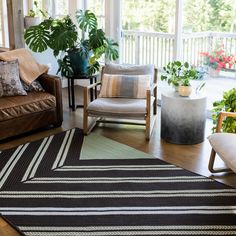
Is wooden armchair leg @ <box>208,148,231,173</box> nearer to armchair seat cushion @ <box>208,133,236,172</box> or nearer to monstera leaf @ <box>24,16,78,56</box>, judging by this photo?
armchair seat cushion @ <box>208,133,236,172</box>

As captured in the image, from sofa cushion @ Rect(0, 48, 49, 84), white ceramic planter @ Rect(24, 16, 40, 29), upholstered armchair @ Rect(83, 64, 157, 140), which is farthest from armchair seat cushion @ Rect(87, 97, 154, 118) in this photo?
white ceramic planter @ Rect(24, 16, 40, 29)

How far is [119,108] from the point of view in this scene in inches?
156

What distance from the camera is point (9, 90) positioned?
4.07 meters

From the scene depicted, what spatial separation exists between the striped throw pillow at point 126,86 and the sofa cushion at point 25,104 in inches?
25.0

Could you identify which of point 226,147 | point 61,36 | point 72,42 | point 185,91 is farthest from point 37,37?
point 226,147

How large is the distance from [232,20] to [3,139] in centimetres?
310

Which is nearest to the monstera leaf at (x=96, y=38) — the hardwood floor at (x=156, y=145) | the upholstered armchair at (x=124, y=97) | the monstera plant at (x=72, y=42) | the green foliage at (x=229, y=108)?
the monstera plant at (x=72, y=42)

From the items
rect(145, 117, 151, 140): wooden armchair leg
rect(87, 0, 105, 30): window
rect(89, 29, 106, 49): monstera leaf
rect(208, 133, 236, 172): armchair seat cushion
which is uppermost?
rect(87, 0, 105, 30): window

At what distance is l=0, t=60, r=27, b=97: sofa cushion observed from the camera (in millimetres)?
4047

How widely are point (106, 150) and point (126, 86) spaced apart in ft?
2.95

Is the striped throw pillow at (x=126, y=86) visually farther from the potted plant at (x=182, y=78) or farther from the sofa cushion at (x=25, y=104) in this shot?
the sofa cushion at (x=25, y=104)

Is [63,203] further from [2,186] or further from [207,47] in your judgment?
[207,47]

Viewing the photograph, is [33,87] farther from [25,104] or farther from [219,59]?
[219,59]

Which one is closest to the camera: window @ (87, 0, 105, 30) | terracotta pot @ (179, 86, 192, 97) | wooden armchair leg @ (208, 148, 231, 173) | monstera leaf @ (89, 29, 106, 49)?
wooden armchair leg @ (208, 148, 231, 173)
